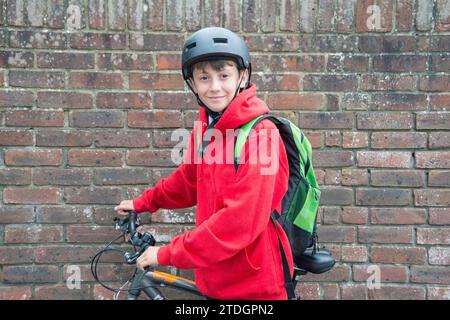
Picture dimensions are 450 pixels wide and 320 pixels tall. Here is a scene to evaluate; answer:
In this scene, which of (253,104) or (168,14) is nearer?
(253,104)

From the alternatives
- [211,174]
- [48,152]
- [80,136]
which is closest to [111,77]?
[80,136]

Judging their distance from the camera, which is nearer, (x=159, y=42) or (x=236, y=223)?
(x=236, y=223)

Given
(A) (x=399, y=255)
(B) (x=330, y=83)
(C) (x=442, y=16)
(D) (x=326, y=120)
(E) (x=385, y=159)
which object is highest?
(C) (x=442, y=16)

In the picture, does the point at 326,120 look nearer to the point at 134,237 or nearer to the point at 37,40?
the point at 134,237

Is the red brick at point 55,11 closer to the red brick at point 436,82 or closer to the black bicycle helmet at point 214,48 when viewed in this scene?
the black bicycle helmet at point 214,48

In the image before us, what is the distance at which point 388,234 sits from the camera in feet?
9.12

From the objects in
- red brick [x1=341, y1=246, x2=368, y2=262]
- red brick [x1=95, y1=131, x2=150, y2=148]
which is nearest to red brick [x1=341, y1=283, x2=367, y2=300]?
red brick [x1=341, y1=246, x2=368, y2=262]

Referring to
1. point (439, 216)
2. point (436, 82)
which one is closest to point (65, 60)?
point (436, 82)

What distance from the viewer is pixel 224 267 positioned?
6.59 ft

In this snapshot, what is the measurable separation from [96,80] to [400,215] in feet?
6.55

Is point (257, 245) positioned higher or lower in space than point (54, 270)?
higher

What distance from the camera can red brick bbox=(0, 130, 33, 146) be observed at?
8.80 feet

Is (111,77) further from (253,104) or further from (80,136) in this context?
(253,104)

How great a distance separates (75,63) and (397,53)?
6.22 feet
